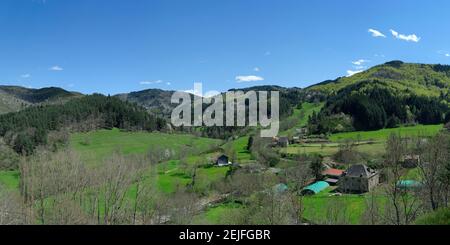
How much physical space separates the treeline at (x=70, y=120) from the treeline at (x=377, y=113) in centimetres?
7347

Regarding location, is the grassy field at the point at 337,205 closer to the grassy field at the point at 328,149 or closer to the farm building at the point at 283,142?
the grassy field at the point at 328,149

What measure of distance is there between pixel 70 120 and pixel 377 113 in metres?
101

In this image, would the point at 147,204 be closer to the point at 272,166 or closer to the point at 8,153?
the point at 272,166

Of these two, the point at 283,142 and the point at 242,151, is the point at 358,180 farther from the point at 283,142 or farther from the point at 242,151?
the point at 242,151

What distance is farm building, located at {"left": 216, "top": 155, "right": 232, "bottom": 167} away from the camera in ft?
275

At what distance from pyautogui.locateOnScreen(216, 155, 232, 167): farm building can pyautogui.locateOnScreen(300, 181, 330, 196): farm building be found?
26.0m

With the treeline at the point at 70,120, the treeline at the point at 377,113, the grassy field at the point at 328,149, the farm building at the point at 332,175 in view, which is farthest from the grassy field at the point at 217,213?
the treeline at the point at 70,120

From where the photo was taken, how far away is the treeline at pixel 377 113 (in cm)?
11431

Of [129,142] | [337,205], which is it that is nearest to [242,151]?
[129,142]

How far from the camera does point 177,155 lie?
10512cm

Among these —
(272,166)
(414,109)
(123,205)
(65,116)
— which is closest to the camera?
(123,205)

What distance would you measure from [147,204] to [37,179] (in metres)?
10.9
